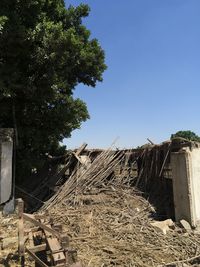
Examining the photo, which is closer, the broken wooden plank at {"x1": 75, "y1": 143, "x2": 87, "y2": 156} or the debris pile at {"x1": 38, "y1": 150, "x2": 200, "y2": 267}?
the debris pile at {"x1": 38, "y1": 150, "x2": 200, "y2": 267}

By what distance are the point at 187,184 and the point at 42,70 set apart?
5.27m

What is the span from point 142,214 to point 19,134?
4263 millimetres

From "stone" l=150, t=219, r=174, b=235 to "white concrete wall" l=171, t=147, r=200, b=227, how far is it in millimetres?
443

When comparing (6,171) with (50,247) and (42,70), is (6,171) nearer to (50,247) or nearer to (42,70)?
(42,70)

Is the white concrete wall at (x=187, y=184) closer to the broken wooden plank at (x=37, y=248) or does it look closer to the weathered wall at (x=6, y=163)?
the weathered wall at (x=6, y=163)

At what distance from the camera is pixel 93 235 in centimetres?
759

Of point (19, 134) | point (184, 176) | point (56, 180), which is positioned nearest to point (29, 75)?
point (19, 134)

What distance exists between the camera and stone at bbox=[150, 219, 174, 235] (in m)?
7.83

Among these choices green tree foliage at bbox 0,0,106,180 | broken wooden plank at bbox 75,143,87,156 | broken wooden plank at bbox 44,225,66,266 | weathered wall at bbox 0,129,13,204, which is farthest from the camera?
broken wooden plank at bbox 75,143,87,156

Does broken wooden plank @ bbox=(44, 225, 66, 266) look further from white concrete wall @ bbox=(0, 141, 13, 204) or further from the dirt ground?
white concrete wall @ bbox=(0, 141, 13, 204)

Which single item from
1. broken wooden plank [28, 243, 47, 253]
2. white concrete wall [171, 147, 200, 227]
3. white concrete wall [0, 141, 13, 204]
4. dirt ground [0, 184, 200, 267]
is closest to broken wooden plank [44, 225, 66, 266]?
broken wooden plank [28, 243, 47, 253]

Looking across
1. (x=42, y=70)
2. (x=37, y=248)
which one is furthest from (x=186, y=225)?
(x=42, y=70)

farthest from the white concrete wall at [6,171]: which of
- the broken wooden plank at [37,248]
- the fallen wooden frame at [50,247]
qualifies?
the broken wooden plank at [37,248]

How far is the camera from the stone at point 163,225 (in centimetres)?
783
